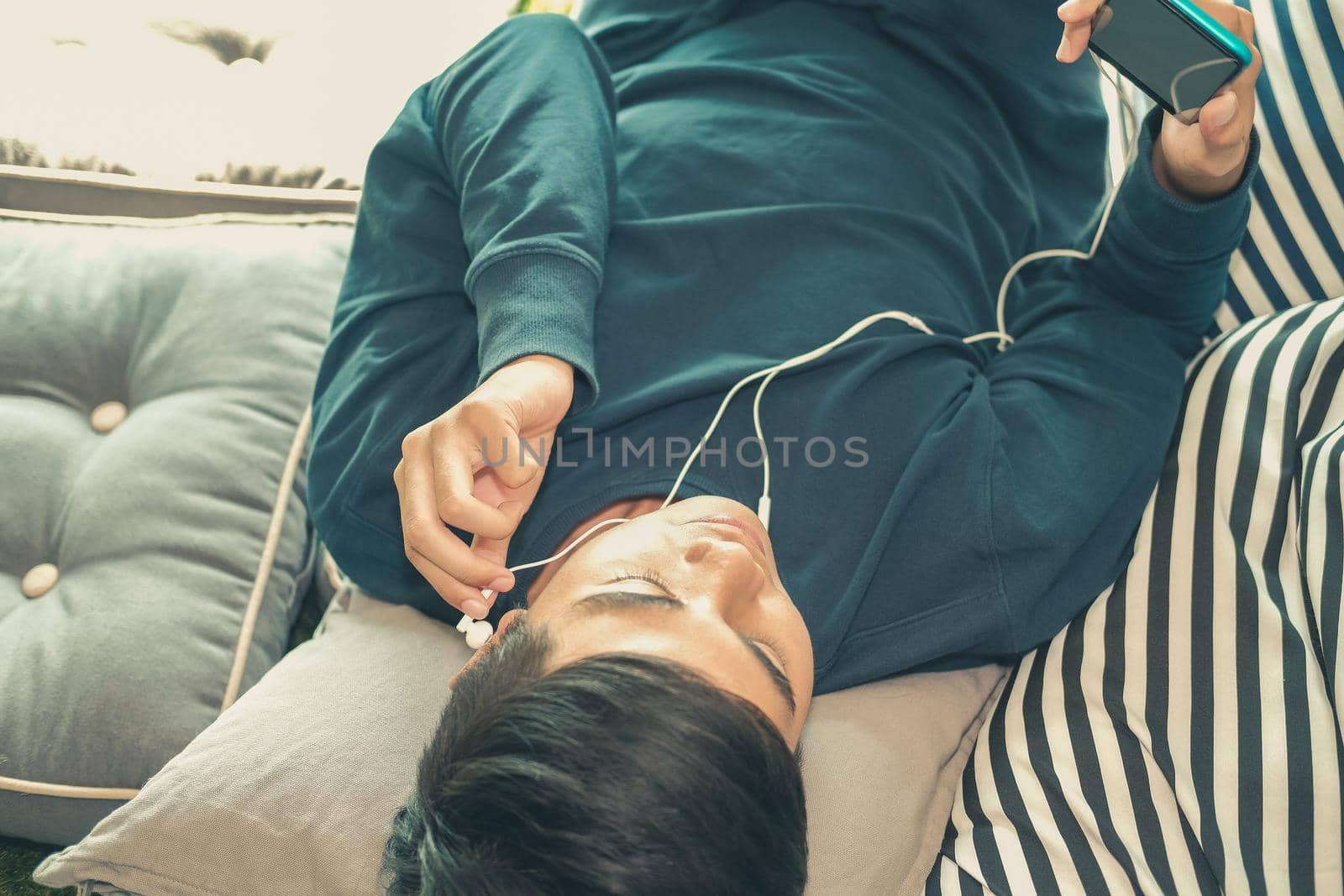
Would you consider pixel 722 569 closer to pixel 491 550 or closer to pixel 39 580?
pixel 491 550

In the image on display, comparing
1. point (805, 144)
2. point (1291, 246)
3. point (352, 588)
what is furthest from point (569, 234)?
point (1291, 246)

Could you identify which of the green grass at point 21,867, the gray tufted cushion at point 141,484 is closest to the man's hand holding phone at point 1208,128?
the gray tufted cushion at point 141,484

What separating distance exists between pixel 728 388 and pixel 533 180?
0.83 feet

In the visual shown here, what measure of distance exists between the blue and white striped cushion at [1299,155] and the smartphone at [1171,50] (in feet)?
0.66

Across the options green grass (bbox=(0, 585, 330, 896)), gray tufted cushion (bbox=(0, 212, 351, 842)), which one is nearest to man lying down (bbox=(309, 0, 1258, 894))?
gray tufted cushion (bbox=(0, 212, 351, 842))

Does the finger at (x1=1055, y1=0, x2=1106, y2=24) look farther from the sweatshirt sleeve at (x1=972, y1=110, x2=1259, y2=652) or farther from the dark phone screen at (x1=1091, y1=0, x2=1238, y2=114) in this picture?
the sweatshirt sleeve at (x1=972, y1=110, x2=1259, y2=652)

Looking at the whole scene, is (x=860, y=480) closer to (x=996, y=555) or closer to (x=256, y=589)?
(x=996, y=555)

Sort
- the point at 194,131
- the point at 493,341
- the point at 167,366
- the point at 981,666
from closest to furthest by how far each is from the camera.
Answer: the point at 493,341 → the point at 981,666 → the point at 167,366 → the point at 194,131

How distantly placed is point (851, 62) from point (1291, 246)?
477 millimetres

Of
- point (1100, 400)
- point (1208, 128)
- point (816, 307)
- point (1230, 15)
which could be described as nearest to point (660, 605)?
point (816, 307)

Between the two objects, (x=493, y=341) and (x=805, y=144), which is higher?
(x=805, y=144)

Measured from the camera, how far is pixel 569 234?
90cm

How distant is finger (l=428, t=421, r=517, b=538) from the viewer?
0.72 metres

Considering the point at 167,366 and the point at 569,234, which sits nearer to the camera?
the point at 569,234
